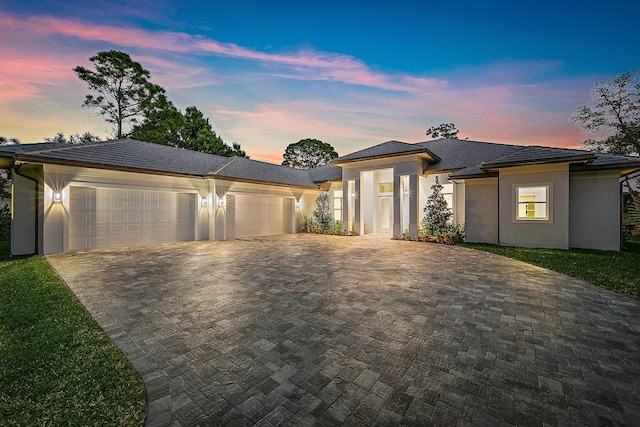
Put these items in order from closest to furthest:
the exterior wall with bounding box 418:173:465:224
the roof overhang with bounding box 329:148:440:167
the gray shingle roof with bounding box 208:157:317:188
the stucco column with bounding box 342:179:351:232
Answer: the roof overhang with bounding box 329:148:440:167, the exterior wall with bounding box 418:173:465:224, the gray shingle roof with bounding box 208:157:317:188, the stucco column with bounding box 342:179:351:232

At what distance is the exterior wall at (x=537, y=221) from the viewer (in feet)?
31.3

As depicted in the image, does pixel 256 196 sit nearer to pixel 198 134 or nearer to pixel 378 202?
pixel 378 202

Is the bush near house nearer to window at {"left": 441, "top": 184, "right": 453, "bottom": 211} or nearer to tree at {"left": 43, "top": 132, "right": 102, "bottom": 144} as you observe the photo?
window at {"left": 441, "top": 184, "right": 453, "bottom": 211}

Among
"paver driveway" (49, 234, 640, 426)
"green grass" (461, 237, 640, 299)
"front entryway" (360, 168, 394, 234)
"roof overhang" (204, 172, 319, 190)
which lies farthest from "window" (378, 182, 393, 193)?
"paver driveway" (49, 234, 640, 426)

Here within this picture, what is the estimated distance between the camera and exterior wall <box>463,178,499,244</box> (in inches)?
451

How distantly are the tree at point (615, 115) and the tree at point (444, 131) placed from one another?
1178 centimetres

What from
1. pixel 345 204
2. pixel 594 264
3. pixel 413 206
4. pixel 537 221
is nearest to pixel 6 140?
pixel 345 204

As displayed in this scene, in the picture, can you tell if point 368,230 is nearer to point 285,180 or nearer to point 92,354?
point 285,180

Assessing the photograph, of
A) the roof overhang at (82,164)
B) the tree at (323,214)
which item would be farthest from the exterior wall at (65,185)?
the tree at (323,214)

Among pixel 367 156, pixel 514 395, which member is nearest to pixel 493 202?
pixel 367 156

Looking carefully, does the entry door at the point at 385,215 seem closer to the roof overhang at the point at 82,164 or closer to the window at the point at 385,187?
the window at the point at 385,187

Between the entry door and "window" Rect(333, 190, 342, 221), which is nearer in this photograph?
the entry door

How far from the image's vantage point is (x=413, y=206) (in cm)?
1332

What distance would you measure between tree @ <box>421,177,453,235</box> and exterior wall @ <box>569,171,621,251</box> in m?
4.51
